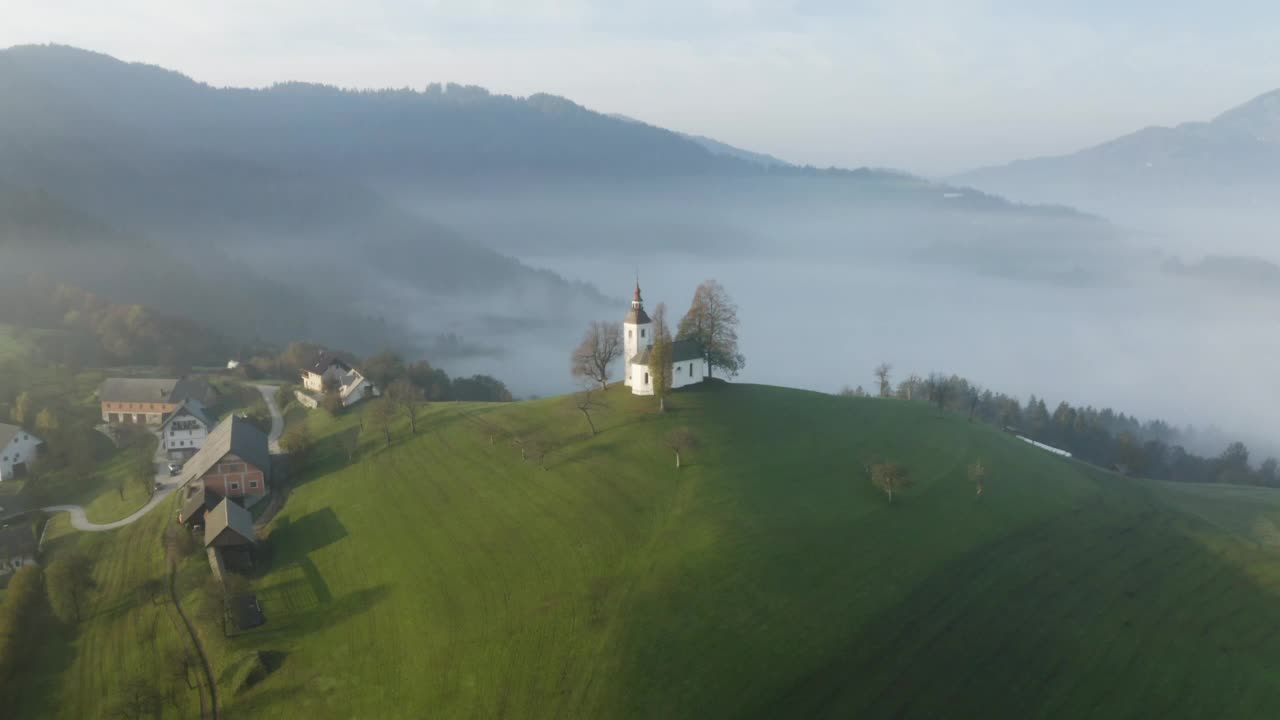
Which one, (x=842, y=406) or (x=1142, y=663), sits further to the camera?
(x=842, y=406)

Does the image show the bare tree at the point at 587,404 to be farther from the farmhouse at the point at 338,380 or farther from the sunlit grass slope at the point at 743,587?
the farmhouse at the point at 338,380

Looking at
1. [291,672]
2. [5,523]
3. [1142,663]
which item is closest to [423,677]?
[291,672]

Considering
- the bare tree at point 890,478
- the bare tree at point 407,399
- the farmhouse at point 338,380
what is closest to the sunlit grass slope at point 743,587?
the bare tree at point 890,478

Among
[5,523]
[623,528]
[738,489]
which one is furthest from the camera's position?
[5,523]

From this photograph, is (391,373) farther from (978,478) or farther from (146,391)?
(978,478)

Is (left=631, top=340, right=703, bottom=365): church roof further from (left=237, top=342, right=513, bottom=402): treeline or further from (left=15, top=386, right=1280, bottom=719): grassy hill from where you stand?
(left=237, top=342, right=513, bottom=402): treeline

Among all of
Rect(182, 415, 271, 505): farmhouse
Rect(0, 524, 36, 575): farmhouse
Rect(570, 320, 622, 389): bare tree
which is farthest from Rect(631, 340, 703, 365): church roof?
Rect(0, 524, 36, 575): farmhouse

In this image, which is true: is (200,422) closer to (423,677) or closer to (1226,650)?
(423,677)

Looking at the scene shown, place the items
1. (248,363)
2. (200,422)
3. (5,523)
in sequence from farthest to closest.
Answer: (248,363) < (200,422) < (5,523)
